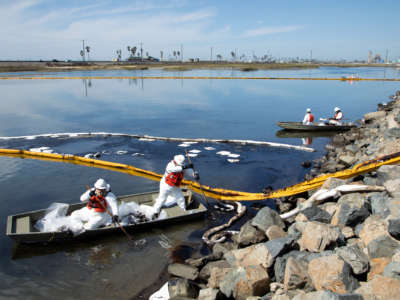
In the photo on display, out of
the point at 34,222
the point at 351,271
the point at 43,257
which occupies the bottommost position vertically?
the point at 43,257

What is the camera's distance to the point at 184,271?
845cm

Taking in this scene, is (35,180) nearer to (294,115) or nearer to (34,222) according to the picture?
(34,222)

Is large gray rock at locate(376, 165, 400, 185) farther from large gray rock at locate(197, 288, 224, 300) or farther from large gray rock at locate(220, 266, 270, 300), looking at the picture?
large gray rock at locate(197, 288, 224, 300)

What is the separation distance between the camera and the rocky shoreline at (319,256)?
18.5 ft

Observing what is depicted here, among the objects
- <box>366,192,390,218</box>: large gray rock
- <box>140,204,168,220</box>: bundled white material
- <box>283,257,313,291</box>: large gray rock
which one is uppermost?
<box>366,192,390,218</box>: large gray rock

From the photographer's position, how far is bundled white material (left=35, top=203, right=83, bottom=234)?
1023 centimetres

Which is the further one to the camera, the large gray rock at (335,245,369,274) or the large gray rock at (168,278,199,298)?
the large gray rock at (168,278,199,298)

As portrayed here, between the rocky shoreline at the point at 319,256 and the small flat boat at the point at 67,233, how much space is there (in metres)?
2.18

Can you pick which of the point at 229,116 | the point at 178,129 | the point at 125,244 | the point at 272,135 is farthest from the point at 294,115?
the point at 125,244

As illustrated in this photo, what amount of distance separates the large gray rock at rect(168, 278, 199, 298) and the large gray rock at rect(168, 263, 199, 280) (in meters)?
0.54

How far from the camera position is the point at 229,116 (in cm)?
3494

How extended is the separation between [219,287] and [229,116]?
28.7 m

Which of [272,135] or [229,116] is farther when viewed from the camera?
[229,116]

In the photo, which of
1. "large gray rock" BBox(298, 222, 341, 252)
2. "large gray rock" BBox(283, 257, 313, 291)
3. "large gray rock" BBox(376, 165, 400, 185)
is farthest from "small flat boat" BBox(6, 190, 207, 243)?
"large gray rock" BBox(376, 165, 400, 185)
